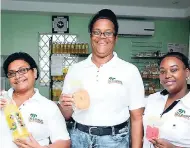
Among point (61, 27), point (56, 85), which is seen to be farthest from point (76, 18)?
point (56, 85)

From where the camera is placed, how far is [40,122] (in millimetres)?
1674

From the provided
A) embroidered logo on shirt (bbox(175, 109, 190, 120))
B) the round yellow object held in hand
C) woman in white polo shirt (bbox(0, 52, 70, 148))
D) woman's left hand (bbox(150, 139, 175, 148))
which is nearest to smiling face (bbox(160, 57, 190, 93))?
embroidered logo on shirt (bbox(175, 109, 190, 120))

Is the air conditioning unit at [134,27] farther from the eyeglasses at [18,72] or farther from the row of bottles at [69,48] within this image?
the eyeglasses at [18,72]

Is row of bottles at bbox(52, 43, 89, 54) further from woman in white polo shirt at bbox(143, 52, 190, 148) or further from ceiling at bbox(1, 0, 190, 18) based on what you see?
woman in white polo shirt at bbox(143, 52, 190, 148)

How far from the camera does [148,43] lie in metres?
6.57

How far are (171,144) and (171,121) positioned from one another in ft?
0.44

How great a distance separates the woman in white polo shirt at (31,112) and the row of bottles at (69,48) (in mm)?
4201

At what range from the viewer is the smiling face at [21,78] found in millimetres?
1683

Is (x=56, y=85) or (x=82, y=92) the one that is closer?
(x=82, y=92)

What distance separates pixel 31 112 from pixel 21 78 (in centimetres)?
21

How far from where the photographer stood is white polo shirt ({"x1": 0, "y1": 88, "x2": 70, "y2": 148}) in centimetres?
166

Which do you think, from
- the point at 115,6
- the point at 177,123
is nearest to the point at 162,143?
the point at 177,123

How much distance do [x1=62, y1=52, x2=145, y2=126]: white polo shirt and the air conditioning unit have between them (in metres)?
4.53

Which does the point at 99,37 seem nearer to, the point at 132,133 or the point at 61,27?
the point at 132,133
